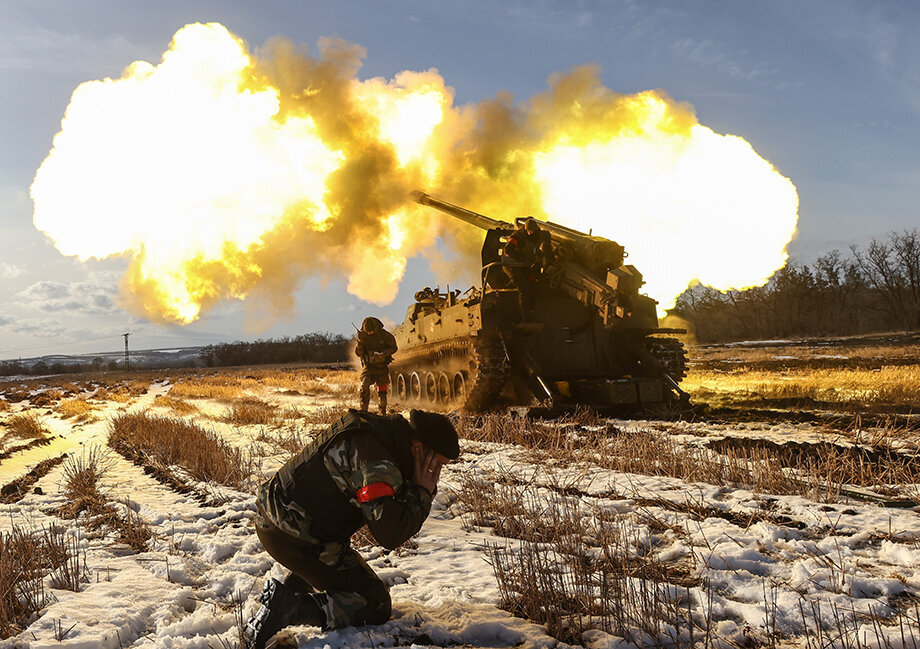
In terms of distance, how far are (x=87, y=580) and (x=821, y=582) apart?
16.2 feet

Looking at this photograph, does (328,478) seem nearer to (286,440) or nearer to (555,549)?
(555,549)

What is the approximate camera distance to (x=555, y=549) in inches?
178

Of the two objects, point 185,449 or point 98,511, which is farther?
point 185,449

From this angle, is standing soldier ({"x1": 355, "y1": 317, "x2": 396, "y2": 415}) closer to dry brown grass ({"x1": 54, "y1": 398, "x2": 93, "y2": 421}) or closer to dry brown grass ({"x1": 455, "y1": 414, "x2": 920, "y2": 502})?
dry brown grass ({"x1": 455, "y1": 414, "x2": 920, "y2": 502})

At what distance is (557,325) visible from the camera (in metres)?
14.7

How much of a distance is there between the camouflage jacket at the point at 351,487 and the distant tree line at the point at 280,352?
8169cm

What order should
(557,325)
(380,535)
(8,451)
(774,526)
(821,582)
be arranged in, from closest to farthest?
(380,535)
(821,582)
(774,526)
(8,451)
(557,325)

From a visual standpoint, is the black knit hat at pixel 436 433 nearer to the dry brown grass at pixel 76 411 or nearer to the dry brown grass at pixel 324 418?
the dry brown grass at pixel 324 418

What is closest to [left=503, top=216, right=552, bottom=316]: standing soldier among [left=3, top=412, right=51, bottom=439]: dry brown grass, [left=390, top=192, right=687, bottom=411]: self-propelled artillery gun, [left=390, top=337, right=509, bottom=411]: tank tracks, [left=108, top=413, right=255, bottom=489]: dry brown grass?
[left=390, top=192, right=687, bottom=411]: self-propelled artillery gun

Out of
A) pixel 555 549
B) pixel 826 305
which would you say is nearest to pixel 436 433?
pixel 555 549

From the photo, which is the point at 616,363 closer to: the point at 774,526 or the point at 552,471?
the point at 552,471

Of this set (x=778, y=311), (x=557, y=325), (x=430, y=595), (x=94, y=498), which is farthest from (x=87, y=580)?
(x=778, y=311)

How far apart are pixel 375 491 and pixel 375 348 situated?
36.8ft

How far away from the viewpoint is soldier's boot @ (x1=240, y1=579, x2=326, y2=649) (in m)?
3.31
